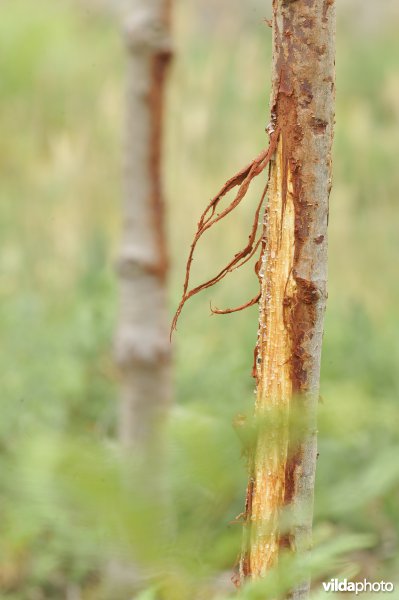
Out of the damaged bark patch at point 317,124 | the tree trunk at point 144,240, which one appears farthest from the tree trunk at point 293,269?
the tree trunk at point 144,240

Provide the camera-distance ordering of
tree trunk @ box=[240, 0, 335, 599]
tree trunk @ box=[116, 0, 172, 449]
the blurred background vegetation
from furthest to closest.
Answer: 1. tree trunk @ box=[116, 0, 172, 449]
2. tree trunk @ box=[240, 0, 335, 599]
3. the blurred background vegetation

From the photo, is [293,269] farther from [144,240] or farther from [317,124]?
[144,240]

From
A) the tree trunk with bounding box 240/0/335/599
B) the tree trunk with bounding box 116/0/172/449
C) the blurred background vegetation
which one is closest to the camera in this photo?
the blurred background vegetation

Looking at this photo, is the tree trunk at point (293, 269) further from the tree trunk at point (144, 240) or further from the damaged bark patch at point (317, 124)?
the tree trunk at point (144, 240)

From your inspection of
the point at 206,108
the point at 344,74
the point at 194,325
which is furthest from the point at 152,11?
the point at 344,74

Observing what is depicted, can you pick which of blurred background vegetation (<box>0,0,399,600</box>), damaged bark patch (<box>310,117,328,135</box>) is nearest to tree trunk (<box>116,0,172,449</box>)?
blurred background vegetation (<box>0,0,399,600</box>)

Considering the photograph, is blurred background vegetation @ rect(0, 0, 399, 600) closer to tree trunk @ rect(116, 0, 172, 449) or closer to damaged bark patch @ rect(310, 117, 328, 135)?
tree trunk @ rect(116, 0, 172, 449)
